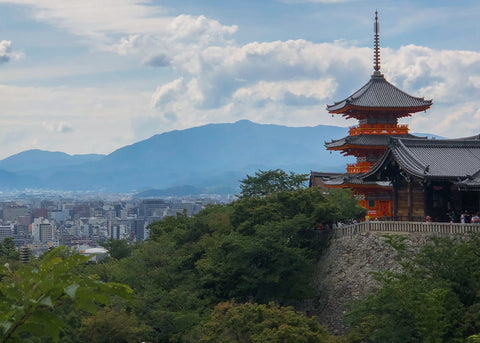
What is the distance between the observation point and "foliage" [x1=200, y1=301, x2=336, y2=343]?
2300 centimetres

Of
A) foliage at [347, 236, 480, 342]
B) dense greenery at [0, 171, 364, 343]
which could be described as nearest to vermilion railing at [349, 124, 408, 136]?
dense greenery at [0, 171, 364, 343]

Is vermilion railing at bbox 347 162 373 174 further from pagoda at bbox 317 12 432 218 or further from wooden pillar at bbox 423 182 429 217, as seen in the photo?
wooden pillar at bbox 423 182 429 217

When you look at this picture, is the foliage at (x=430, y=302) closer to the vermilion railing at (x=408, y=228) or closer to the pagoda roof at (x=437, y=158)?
the vermilion railing at (x=408, y=228)

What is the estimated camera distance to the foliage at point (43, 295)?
461cm

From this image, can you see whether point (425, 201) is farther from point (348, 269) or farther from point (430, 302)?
point (430, 302)

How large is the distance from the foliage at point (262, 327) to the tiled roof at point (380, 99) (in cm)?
2023

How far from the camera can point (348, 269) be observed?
29859mm

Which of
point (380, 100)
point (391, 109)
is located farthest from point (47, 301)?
point (380, 100)

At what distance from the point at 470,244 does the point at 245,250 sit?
32.2 ft

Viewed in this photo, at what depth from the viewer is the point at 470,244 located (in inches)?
973

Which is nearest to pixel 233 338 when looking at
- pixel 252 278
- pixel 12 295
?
pixel 252 278

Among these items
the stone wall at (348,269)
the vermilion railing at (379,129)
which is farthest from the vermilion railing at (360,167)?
the stone wall at (348,269)

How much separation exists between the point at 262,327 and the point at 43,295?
65.2 ft

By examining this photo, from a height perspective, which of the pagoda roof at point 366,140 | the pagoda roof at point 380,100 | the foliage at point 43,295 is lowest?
the foliage at point 43,295
